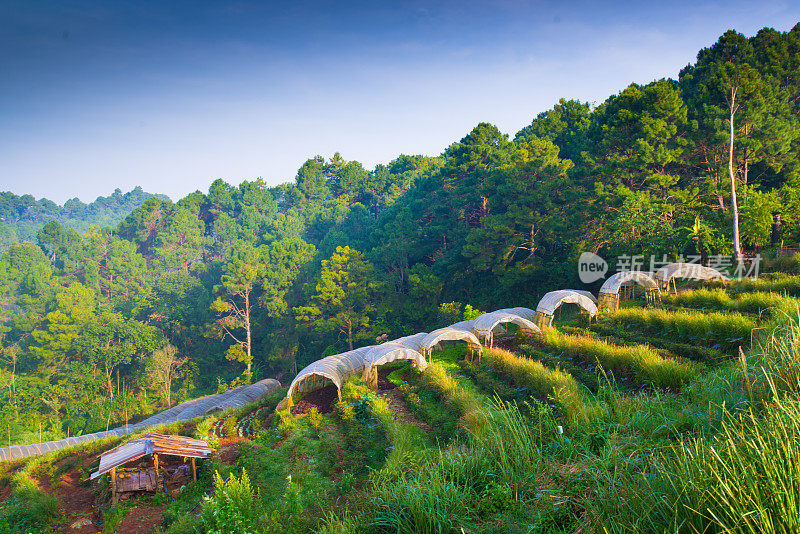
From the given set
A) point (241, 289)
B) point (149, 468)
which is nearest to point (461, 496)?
point (149, 468)

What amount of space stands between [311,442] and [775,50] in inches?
1149

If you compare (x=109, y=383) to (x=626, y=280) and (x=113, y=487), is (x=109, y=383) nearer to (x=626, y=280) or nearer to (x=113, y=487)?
(x=113, y=487)

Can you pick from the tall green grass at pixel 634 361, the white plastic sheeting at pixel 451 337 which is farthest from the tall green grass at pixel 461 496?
the white plastic sheeting at pixel 451 337

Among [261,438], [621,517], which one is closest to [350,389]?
Answer: [261,438]

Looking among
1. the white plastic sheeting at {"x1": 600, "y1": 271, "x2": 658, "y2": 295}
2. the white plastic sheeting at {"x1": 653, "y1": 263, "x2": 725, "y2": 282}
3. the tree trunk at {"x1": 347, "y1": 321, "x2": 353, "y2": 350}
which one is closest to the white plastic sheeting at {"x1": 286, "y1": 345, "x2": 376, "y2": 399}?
the white plastic sheeting at {"x1": 600, "y1": 271, "x2": 658, "y2": 295}

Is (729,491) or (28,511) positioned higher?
(729,491)

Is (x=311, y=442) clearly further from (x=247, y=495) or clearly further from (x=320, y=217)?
(x=320, y=217)

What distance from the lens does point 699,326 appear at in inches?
457

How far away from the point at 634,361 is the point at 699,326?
140 inches

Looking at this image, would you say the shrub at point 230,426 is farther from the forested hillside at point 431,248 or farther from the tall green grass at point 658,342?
the forested hillside at point 431,248

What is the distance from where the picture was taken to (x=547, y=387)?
9.41m

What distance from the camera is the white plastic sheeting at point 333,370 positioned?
1407 centimetres

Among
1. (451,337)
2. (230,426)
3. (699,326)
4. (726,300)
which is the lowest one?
(230,426)

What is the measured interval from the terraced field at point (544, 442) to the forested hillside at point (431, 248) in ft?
29.5
